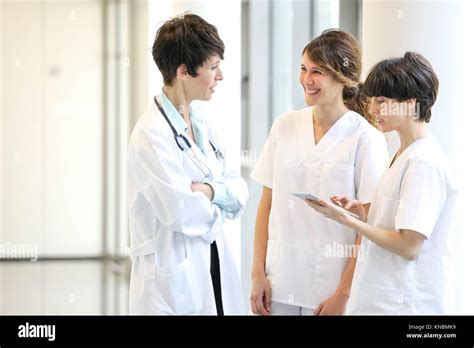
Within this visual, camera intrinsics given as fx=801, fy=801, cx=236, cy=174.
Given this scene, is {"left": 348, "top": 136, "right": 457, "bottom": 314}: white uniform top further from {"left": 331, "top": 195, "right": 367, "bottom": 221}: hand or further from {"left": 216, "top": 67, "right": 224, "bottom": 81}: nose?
{"left": 216, "top": 67, "right": 224, "bottom": 81}: nose

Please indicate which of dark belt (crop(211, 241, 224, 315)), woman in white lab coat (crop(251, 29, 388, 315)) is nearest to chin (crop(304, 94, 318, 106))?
woman in white lab coat (crop(251, 29, 388, 315))

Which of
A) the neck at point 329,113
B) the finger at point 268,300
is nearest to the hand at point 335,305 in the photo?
the finger at point 268,300

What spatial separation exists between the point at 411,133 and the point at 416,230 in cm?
19

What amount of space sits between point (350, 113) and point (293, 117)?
0.12 metres

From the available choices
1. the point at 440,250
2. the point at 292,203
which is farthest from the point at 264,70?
the point at 440,250

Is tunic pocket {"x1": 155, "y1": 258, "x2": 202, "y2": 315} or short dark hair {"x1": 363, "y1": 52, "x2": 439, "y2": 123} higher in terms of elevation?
short dark hair {"x1": 363, "y1": 52, "x2": 439, "y2": 123}

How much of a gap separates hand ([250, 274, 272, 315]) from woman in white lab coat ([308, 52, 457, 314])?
0.18 meters

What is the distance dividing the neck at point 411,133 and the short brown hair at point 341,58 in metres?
0.09

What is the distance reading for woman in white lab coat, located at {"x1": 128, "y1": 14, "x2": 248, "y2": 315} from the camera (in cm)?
155

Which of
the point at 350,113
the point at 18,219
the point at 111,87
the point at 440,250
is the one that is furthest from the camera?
the point at 111,87

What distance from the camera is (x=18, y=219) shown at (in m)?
1.74

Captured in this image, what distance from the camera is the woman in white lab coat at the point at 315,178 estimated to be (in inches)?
61.9

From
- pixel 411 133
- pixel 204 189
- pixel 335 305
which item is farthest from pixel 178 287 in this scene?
pixel 411 133
